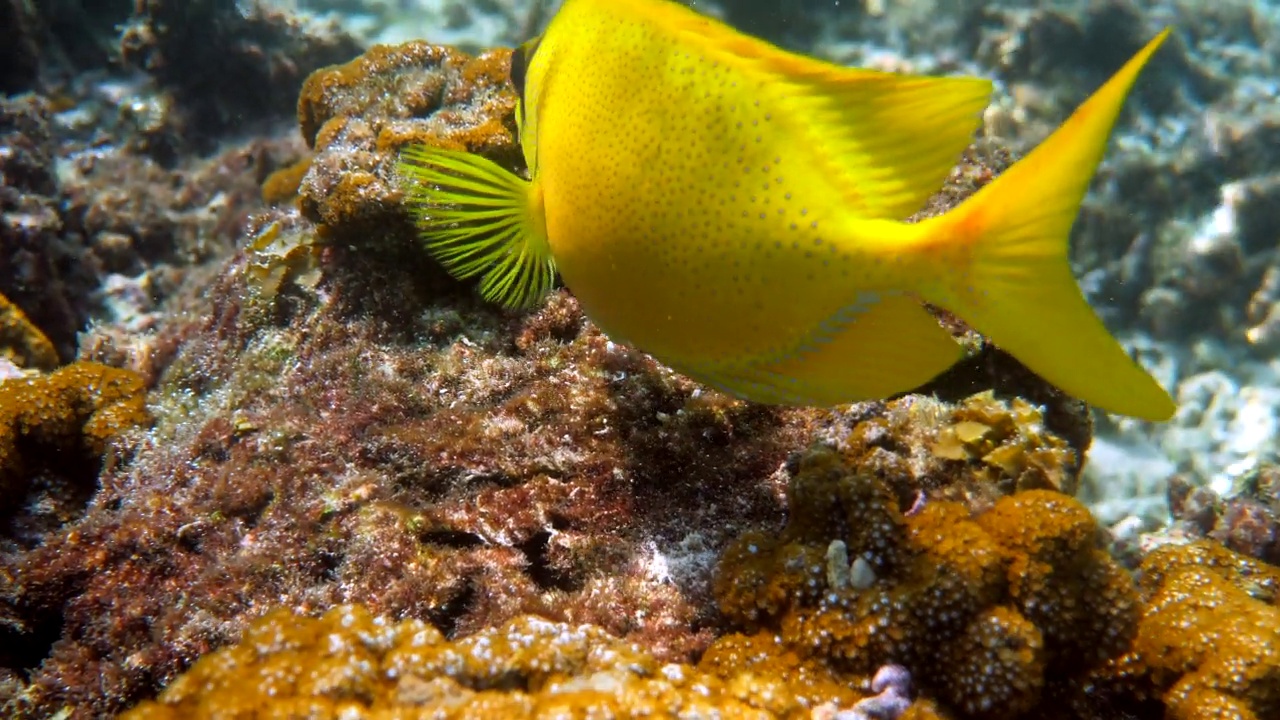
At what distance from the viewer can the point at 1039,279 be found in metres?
1.56

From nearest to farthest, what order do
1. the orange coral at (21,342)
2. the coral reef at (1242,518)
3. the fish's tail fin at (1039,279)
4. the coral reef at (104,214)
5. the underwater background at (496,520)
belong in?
the fish's tail fin at (1039,279)
the underwater background at (496,520)
the coral reef at (1242,518)
the orange coral at (21,342)
the coral reef at (104,214)

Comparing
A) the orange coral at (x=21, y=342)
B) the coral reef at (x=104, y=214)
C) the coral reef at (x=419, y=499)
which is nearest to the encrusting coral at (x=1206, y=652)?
the coral reef at (x=419, y=499)

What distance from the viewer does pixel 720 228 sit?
1.85 meters

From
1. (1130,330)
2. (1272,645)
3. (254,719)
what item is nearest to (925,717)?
(1272,645)

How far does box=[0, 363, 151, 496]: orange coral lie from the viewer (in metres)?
3.98

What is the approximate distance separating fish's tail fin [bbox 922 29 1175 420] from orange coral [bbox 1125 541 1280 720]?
116 cm

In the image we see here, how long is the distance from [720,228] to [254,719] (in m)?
1.78

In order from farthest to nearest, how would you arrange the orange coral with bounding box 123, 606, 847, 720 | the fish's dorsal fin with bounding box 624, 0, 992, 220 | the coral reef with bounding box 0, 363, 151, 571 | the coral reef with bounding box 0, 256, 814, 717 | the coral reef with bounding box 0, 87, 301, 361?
the coral reef with bounding box 0, 87, 301, 361 → the coral reef with bounding box 0, 363, 151, 571 → the coral reef with bounding box 0, 256, 814, 717 → the orange coral with bounding box 123, 606, 847, 720 → the fish's dorsal fin with bounding box 624, 0, 992, 220

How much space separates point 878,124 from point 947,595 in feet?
4.72

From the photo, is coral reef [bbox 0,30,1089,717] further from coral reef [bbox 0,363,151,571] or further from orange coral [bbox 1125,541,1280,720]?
orange coral [bbox 1125,541,1280,720]

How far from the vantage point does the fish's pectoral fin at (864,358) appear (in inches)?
70.6

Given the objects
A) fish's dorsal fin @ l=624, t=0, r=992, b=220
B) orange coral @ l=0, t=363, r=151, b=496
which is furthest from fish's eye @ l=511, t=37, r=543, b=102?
orange coral @ l=0, t=363, r=151, b=496

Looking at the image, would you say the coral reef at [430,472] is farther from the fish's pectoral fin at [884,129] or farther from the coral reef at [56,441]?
the fish's pectoral fin at [884,129]

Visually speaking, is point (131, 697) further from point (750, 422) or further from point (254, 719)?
point (750, 422)
